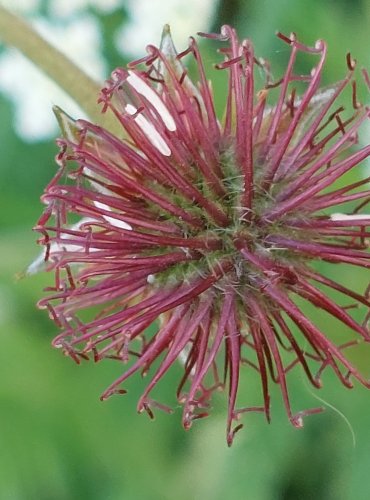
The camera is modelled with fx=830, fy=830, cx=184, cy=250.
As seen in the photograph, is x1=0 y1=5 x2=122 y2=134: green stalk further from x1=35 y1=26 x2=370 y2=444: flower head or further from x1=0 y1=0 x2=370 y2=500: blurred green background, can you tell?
x1=0 y1=0 x2=370 y2=500: blurred green background

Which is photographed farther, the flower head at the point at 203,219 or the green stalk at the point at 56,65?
the green stalk at the point at 56,65

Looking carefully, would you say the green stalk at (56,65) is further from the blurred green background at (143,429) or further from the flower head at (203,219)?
the blurred green background at (143,429)

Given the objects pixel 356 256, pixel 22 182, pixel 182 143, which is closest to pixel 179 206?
pixel 182 143

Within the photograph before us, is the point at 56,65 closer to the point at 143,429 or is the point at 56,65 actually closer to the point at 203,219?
the point at 203,219

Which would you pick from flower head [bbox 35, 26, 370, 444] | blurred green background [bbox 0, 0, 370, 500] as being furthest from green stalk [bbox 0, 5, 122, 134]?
blurred green background [bbox 0, 0, 370, 500]

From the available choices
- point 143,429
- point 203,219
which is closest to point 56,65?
point 203,219

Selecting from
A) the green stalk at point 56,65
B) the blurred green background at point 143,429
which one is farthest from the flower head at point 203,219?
the blurred green background at point 143,429

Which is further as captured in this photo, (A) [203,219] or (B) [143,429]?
(B) [143,429]

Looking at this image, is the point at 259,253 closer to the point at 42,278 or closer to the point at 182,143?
the point at 182,143
